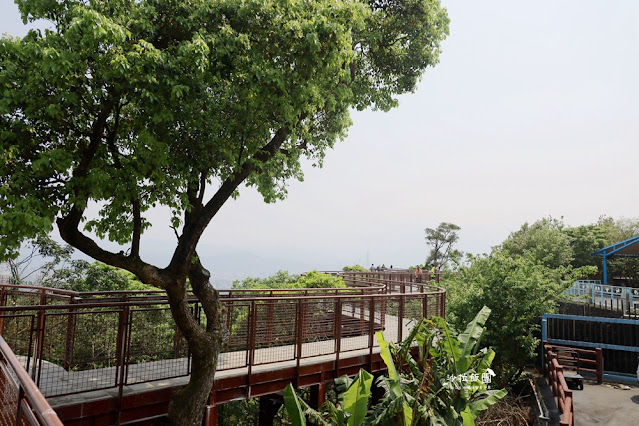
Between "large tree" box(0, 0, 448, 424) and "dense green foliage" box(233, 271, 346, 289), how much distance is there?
429 inches

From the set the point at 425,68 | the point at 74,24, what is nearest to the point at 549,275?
the point at 425,68

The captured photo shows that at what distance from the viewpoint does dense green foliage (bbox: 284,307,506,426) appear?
284 inches

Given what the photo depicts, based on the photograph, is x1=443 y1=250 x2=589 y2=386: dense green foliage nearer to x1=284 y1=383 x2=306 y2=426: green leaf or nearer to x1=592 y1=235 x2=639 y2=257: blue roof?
A: x1=284 y1=383 x2=306 y2=426: green leaf

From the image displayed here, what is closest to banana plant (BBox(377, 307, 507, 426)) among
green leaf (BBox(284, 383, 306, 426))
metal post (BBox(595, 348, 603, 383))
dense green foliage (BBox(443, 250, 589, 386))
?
green leaf (BBox(284, 383, 306, 426))

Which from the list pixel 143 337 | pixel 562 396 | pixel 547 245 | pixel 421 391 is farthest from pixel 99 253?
pixel 547 245

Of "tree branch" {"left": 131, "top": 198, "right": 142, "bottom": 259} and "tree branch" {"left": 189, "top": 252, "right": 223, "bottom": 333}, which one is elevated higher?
"tree branch" {"left": 131, "top": 198, "right": 142, "bottom": 259}

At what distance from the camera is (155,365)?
8453 mm

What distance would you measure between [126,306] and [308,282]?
504 inches

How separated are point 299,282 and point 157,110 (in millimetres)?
13930

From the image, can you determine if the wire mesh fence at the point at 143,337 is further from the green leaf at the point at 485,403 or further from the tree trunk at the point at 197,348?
the green leaf at the point at 485,403

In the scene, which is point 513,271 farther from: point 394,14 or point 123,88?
point 123,88

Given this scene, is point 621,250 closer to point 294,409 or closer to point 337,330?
point 337,330

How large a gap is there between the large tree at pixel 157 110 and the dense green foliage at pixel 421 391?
2.29 m

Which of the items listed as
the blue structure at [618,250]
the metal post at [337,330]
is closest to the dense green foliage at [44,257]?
the metal post at [337,330]
